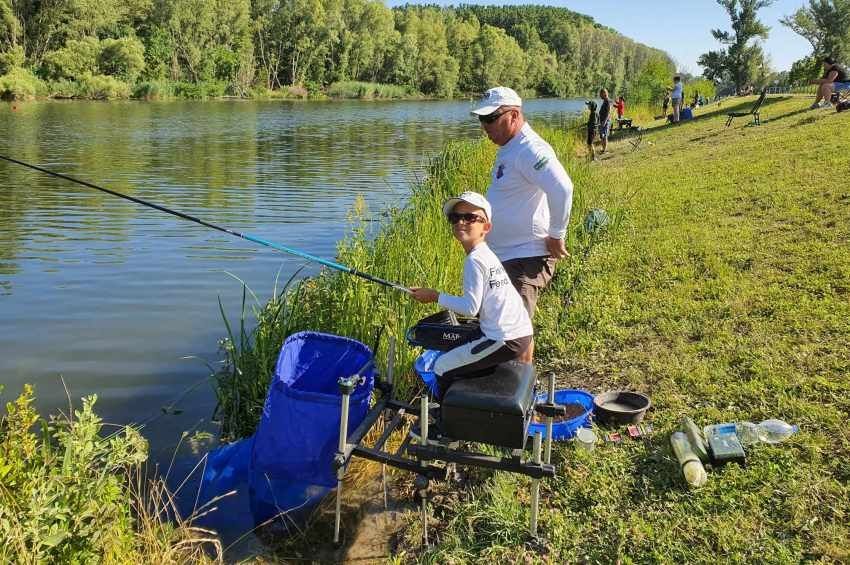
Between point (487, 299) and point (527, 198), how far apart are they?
929mm

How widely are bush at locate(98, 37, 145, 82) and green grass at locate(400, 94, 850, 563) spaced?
51396 millimetres

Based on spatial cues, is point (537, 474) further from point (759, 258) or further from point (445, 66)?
point (445, 66)

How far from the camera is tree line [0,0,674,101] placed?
48594mm

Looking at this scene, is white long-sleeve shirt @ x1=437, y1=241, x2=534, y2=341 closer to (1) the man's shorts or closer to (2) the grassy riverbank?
(1) the man's shorts

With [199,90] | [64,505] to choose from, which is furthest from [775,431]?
[199,90]

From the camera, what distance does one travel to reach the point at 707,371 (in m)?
4.50

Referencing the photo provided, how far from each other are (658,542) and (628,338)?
2481 millimetres

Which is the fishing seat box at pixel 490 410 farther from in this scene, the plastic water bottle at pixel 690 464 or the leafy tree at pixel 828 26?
the leafy tree at pixel 828 26

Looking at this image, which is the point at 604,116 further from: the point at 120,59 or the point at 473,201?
the point at 120,59

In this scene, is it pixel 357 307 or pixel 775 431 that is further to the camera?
pixel 357 307

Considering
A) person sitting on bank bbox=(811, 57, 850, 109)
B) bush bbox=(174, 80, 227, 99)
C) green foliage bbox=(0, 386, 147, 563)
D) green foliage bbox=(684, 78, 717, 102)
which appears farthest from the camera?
bush bbox=(174, 80, 227, 99)

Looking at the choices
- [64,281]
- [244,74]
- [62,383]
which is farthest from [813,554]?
[244,74]

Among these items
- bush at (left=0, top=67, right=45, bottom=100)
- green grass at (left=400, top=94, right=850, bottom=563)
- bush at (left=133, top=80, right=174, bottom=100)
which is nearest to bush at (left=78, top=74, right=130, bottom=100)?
bush at (left=133, top=80, right=174, bottom=100)

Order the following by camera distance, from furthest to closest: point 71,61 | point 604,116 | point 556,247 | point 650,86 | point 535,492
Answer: point 71,61
point 650,86
point 604,116
point 556,247
point 535,492
